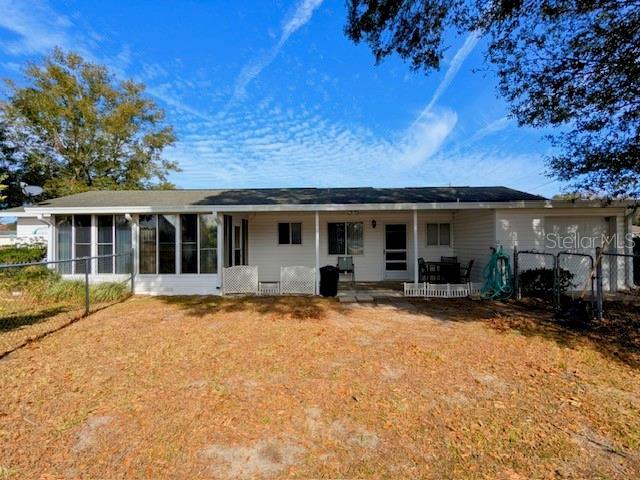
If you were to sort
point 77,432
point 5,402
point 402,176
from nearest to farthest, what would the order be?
1. point 77,432
2. point 5,402
3. point 402,176

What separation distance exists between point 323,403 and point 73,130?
99.0 feet

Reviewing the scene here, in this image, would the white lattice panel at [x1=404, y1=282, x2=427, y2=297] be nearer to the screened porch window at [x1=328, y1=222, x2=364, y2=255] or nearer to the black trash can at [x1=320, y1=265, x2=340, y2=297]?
the black trash can at [x1=320, y1=265, x2=340, y2=297]

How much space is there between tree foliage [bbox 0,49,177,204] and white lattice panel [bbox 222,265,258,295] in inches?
811

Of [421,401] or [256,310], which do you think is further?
[256,310]

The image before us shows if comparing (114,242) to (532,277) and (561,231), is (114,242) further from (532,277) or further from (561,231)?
(561,231)

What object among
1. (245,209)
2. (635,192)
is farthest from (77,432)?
(635,192)

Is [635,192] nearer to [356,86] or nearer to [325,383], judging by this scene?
[325,383]

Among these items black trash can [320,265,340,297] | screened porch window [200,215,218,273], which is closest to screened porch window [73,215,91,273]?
screened porch window [200,215,218,273]

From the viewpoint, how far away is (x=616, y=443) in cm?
285

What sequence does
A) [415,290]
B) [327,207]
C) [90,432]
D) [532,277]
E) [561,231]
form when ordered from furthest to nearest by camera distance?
1. [561,231]
2. [415,290]
3. [327,207]
4. [532,277]
5. [90,432]

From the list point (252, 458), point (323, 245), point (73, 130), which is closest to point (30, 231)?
Answer: point (73, 130)

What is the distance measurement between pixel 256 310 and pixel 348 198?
489 centimetres

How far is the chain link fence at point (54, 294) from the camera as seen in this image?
651 cm

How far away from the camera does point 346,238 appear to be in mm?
12250
